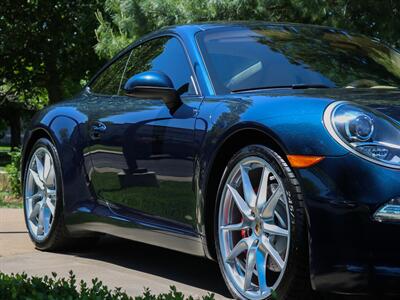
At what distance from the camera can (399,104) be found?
3646 mm

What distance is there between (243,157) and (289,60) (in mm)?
902

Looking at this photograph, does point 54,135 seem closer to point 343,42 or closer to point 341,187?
point 343,42

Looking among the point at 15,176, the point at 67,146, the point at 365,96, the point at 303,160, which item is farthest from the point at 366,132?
the point at 15,176

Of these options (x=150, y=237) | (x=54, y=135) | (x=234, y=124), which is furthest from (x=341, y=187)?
(x=54, y=135)

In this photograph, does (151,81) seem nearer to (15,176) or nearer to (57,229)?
(57,229)

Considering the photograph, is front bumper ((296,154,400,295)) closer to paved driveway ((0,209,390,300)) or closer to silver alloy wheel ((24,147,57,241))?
paved driveway ((0,209,390,300))

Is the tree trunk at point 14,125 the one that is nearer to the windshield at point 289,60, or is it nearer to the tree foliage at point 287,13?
the tree foliage at point 287,13

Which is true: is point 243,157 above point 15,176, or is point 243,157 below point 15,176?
above

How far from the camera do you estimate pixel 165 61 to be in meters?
5.06

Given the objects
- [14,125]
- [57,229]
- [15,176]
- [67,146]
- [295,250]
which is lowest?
[14,125]

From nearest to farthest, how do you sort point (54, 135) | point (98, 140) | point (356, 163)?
point (356, 163)
point (98, 140)
point (54, 135)

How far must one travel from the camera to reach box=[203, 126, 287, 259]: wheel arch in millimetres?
3873

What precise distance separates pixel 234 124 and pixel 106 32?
621 centimetres

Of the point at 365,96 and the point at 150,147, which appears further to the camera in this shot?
the point at 150,147
